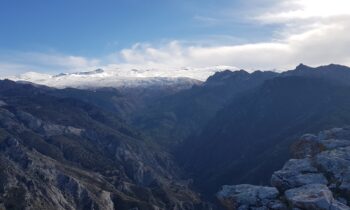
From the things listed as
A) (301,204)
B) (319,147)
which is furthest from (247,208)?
(319,147)

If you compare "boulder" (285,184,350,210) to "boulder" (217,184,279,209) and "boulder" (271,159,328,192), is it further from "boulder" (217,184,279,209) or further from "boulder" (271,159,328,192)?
"boulder" (271,159,328,192)

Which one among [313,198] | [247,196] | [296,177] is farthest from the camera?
[296,177]

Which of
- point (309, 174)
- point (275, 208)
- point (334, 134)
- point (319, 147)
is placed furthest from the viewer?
point (334, 134)

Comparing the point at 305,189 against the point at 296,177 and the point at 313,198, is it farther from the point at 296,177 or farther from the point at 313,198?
the point at 296,177

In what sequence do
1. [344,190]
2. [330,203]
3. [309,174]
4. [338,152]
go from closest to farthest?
[330,203] → [344,190] → [309,174] → [338,152]

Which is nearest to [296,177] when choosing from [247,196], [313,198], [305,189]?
[305,189]

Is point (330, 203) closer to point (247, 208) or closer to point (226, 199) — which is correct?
point (247, 208)

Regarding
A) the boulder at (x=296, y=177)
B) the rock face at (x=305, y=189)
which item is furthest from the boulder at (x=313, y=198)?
the boulder at (x=296, y=177)

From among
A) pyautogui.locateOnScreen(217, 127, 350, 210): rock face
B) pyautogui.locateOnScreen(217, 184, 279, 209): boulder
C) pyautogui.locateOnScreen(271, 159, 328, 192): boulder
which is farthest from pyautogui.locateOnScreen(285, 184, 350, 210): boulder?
pyautogui.locateOnScreen(271, 159, 328, 192): boulder
